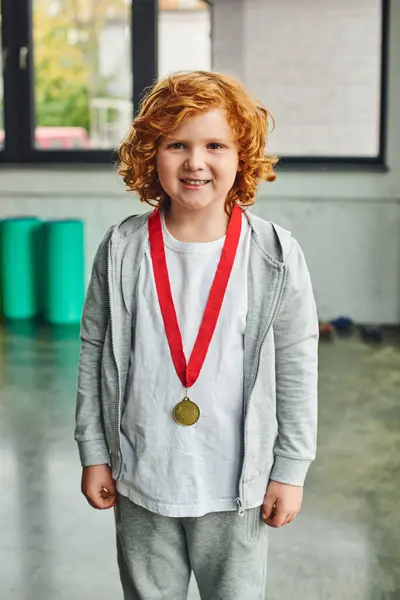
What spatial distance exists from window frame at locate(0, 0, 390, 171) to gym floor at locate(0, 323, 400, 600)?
5.32ft

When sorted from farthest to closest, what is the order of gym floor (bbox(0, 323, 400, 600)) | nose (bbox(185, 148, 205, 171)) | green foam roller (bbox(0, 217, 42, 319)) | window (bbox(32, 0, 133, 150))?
window (bbox(32, 0, 133, 150)) < green foam roller (bbox(0, 217, 42, 319)) < gym floor (bbox(0, 323, 400, 600)) < nose (bbox(185, 148, 205, 171))

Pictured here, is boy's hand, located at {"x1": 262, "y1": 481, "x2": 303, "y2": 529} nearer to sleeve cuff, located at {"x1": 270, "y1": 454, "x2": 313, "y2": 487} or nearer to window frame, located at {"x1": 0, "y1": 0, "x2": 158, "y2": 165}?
sleeve cuff, located at {"x1": 270, "y1": 454, "x2": 313, "y2": 487}

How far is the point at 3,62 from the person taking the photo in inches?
227

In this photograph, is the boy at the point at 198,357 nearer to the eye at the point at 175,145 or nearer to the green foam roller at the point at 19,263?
the eye at the point at 175,145

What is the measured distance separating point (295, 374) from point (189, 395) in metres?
0.18

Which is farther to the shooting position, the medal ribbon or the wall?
the wall

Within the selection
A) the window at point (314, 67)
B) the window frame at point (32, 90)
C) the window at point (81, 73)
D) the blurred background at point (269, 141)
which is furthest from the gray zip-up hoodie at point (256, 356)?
the window at point (81, 73)

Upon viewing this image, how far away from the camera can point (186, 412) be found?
1.46 meters

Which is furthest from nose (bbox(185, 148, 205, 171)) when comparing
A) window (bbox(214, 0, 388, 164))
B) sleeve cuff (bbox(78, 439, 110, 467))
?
window (bbox(214, 0, 388, 164))

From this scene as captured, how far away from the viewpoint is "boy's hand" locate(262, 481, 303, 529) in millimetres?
1521

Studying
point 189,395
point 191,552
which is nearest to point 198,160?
point 189,395

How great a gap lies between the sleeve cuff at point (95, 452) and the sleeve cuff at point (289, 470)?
281 millimetres

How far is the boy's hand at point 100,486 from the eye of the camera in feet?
5.10

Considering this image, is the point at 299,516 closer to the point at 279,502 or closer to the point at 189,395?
the point at 279,502
